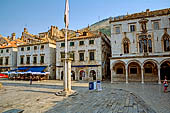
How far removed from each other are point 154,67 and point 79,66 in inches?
640

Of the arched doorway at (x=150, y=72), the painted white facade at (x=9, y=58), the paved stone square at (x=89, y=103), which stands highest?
the painted white facade at (x=9, y=58)

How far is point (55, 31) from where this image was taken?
2176 inches

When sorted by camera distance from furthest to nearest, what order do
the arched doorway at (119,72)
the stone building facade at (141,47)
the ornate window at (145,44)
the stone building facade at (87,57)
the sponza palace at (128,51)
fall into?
the stone building facade at (87,57) < the arched doorway at (119,72) < the ornate window at (145,44) < the sponza palace at (128,51) < the stone building facade at (141,47)

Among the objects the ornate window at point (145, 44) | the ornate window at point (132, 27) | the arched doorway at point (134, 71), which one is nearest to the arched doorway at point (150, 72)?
the arched doorway at point (134, 71)

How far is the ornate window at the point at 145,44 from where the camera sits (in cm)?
2342

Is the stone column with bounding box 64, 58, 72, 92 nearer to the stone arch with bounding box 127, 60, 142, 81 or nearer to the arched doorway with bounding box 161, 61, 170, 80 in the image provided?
the stone arch with bounding box 127, 60, 142, 81

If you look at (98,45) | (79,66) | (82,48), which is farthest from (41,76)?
(98,45)

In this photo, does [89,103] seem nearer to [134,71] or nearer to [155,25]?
[134,71]

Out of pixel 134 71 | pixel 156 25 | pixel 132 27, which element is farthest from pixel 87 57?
pixel 156 25

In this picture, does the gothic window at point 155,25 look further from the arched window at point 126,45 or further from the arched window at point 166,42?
the arched window at point 126,45

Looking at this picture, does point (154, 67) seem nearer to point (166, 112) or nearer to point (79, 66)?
point (79, 66)

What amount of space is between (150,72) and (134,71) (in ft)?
9.88

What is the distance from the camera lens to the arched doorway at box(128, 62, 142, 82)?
82.5 ft

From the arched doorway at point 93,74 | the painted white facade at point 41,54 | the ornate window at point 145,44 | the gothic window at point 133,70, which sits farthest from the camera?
the painted white facade at point 41,54
